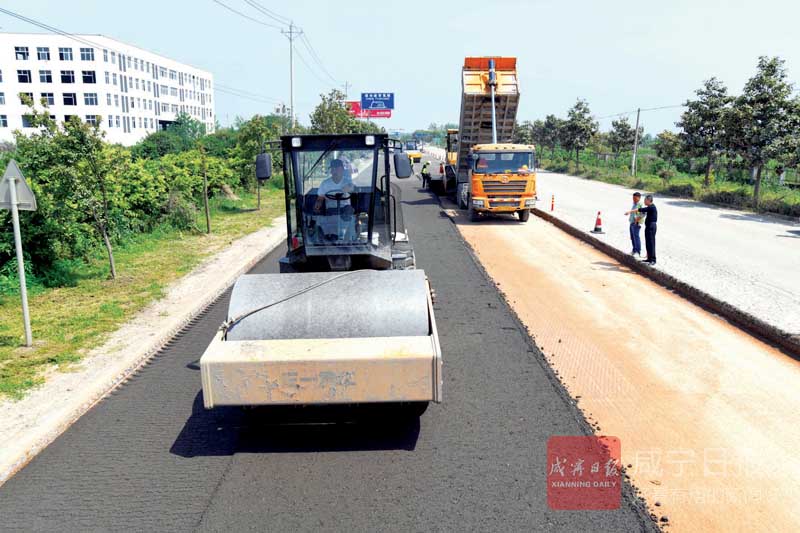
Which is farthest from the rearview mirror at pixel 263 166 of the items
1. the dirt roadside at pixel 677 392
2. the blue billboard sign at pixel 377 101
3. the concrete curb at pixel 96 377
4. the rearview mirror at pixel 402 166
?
the blue billboard sign at pixel 377 101

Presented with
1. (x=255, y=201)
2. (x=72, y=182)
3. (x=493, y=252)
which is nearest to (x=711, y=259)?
(x=493, y=252)

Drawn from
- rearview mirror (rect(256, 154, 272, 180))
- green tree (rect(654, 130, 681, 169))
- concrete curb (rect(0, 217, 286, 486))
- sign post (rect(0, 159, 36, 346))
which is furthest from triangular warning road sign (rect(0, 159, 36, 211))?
green tree (rect(654, 130, 681, 169))

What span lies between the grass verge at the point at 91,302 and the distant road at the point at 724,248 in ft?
29.6

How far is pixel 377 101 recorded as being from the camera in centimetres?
8188

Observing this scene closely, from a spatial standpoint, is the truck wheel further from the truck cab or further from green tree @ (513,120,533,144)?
green tree @ (513,120,533,144)

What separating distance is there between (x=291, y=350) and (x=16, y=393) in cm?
350

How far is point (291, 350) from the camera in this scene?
17.3 ft

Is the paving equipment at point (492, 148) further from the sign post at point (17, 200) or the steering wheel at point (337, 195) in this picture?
the sign post at point (17, 200)

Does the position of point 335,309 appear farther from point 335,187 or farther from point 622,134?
point 622,134

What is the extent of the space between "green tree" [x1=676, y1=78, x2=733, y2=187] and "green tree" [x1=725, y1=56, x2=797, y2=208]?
2.35m

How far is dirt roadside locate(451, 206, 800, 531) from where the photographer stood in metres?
4.82

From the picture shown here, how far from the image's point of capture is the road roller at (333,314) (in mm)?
5137

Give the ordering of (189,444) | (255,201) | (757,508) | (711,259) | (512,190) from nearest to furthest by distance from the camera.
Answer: (757,508)
(189,444)
(711,259)
(512,190)
(255,201)

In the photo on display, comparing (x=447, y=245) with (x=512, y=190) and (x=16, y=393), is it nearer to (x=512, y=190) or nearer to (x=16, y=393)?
(x=512, y=190)
